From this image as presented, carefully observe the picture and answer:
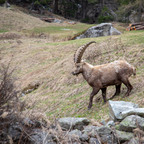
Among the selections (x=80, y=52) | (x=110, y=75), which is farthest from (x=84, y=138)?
(x=80, y=52)

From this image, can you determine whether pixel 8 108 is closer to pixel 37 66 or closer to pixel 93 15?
pixel 37 66

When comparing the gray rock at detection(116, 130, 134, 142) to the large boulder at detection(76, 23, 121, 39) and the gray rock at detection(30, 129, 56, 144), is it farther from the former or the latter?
→ the large boulder at detection(76, 23, 121, 39)

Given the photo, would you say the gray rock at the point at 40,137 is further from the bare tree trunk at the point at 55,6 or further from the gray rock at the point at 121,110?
the bare tree trunk at the point at 55,6

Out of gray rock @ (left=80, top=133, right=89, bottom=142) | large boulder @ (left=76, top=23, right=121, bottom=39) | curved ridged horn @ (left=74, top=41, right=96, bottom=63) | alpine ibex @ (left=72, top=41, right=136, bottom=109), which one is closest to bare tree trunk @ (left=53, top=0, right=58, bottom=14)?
large boulder @ (left=76, top=23, right=121, bottom=39)

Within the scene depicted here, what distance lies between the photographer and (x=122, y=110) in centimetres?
649

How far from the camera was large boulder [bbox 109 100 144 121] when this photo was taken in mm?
5904

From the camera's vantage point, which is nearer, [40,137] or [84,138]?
[40,137]

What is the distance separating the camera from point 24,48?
83.9 feet

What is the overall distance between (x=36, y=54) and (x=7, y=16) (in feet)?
95.8

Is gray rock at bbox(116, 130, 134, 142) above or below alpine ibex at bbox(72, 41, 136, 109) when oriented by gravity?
below

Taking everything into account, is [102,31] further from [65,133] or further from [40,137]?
[40,137]

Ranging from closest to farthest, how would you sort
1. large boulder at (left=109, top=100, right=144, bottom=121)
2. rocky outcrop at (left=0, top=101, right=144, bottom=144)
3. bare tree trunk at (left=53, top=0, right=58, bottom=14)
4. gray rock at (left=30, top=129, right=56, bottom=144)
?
rocky outcrop at (left=0, top=101, right=144, bottom=144)
gray rock at (left=30, top=129, right=56, bottom=144)
large boulder at (left=109, top=100, right=144, bottom=121)
bare tree trunk at (left=53, top=0, right=58, bottom=14)

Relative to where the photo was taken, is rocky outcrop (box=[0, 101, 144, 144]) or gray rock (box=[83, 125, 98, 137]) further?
gray rock (box=[83, 125, 98, 137])

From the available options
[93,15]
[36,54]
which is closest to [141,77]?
[36,54]
